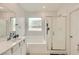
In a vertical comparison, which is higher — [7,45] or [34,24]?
[34,24]

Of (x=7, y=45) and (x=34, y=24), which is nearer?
(x=7, y=45)

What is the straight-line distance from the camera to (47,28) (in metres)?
2.58

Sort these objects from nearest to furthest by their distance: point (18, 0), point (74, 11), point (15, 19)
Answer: point (18, 0)
point (74, 11)
point (15, 19)

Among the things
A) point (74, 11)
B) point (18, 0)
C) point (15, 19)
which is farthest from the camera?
point (15, 19)

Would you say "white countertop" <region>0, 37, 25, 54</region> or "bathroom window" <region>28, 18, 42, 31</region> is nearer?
"white countertop" <region>0, 37, 25, 54</region>

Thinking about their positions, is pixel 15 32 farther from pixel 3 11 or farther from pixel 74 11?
pixel 74 11

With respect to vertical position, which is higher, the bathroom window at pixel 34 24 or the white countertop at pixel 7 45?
the bathroom window at pixel 34 24

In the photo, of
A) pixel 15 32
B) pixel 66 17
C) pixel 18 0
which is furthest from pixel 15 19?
pixel 18 0

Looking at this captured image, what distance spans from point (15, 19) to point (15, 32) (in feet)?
0.92

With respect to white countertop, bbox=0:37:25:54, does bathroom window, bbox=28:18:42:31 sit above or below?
above

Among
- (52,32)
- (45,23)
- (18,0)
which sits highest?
(18,0)

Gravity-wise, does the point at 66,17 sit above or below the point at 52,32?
above

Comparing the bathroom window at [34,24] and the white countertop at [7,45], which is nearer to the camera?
the white countertop at [7,45]

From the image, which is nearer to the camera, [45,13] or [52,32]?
[45,13]
